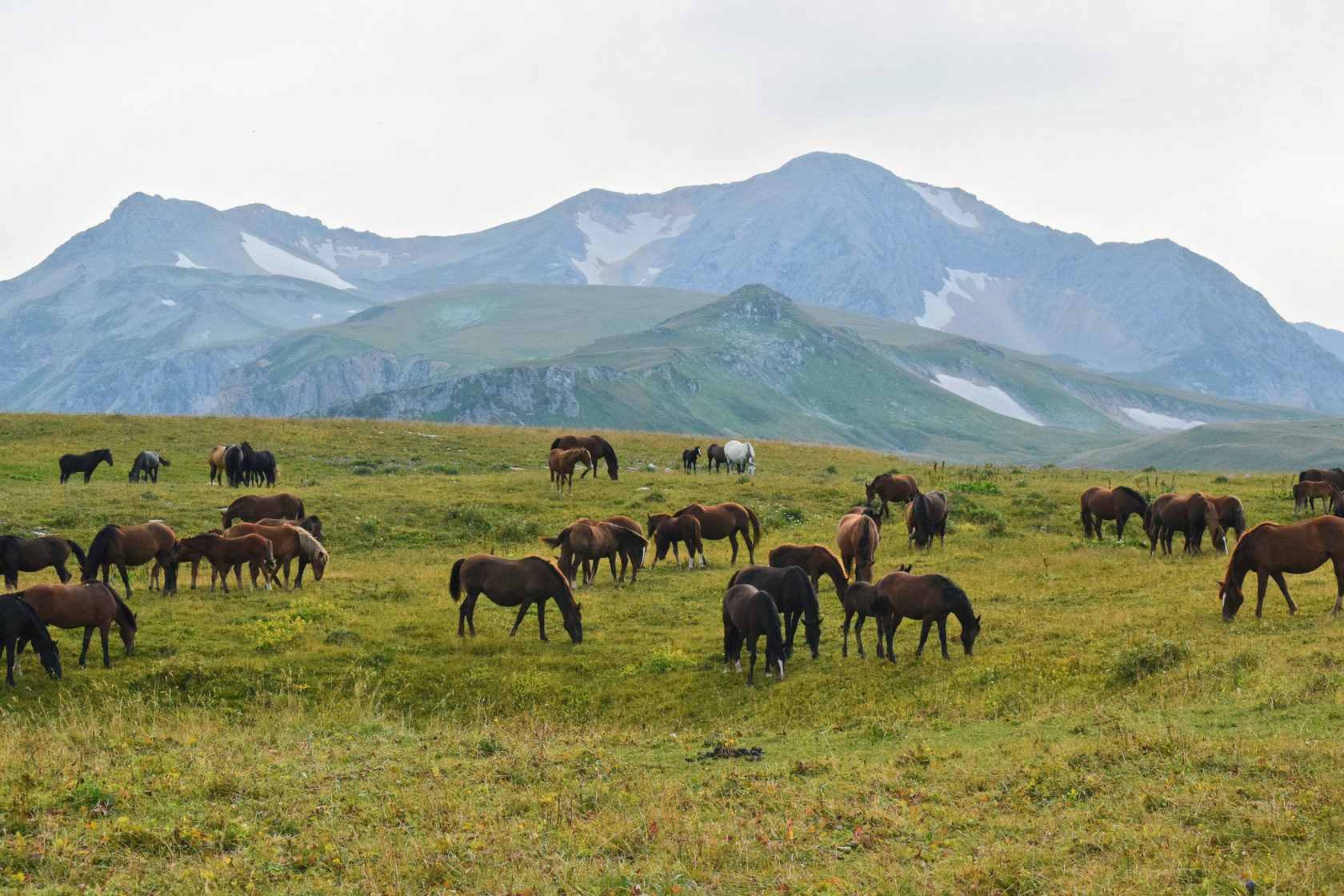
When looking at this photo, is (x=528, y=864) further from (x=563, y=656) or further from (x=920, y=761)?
(x=563, y=656)

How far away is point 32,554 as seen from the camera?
883 inches

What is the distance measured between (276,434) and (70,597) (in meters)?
36.1

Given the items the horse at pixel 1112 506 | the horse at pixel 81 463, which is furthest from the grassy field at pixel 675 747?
the horse at pixel 81 463

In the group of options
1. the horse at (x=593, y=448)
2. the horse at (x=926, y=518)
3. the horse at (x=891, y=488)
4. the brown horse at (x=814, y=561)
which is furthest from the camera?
the horse at (x=593, y=448)

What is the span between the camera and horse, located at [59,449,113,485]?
133ft

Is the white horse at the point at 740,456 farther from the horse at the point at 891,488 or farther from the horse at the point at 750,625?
the horse at the point at 750,625

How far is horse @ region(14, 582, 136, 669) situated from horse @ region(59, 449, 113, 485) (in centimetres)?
2493

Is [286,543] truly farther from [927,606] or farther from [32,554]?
[927,606]

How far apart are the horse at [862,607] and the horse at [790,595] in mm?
635

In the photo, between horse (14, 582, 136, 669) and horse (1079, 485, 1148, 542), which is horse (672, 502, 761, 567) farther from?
horse (14, 582, 136, 669)

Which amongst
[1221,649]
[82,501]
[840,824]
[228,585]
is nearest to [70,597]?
[228,585]

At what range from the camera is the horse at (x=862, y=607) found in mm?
18875

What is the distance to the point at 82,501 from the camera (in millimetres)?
33312

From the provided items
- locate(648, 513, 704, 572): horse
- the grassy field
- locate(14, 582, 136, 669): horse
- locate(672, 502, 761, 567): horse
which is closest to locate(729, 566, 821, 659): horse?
the grassy field
